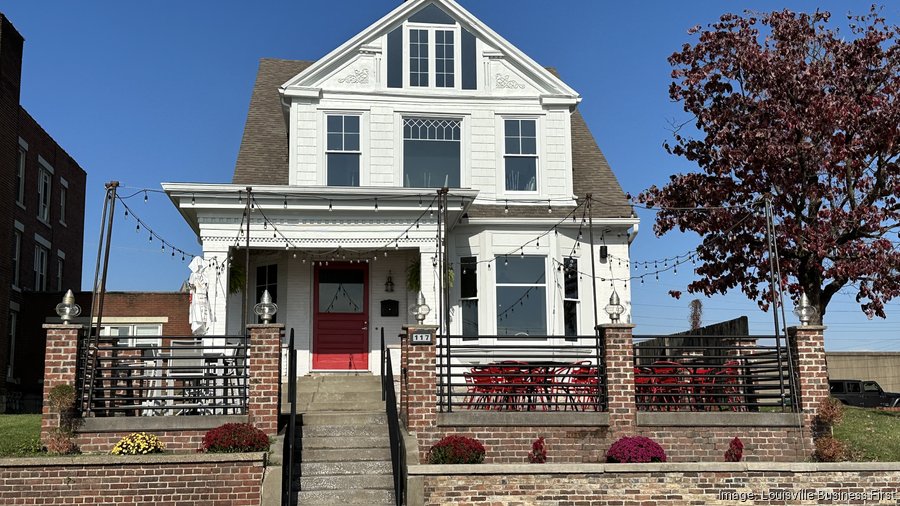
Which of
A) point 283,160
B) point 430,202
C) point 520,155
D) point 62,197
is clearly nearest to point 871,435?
point 430,202

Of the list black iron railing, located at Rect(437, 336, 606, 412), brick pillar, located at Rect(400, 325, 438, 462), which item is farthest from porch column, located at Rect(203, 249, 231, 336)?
brick pillar, located at Rect(400, 325, 438, 462)

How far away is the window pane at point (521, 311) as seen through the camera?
17.9 metres

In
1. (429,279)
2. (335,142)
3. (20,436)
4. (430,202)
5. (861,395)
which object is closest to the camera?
(20,436)

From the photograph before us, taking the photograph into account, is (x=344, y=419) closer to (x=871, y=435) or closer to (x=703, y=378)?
(x=703, y=378)

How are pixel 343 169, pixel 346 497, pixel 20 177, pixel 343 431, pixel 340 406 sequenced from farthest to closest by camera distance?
pixel 20 177 → pixel 343 169 → pixel 340 406 → pixel 343 431 → pixel 346 497

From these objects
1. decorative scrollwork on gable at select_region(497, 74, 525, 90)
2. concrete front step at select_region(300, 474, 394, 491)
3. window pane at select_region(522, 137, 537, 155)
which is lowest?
concrete front step at select_region(300, 474, 394, 491)

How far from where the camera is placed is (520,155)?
1898 cm

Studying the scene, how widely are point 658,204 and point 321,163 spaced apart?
6725 millimetres

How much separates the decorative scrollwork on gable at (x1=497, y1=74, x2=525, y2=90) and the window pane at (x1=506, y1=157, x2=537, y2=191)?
1556 millimetres

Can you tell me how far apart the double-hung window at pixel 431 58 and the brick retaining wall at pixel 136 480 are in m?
10.3

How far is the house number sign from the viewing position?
12.5 m

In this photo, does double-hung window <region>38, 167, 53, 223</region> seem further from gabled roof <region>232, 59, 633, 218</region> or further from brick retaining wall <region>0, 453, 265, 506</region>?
brick retaining wall <region>0, 453, 265, 506</region>

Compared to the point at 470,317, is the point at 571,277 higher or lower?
higher

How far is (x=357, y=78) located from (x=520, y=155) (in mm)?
3758
